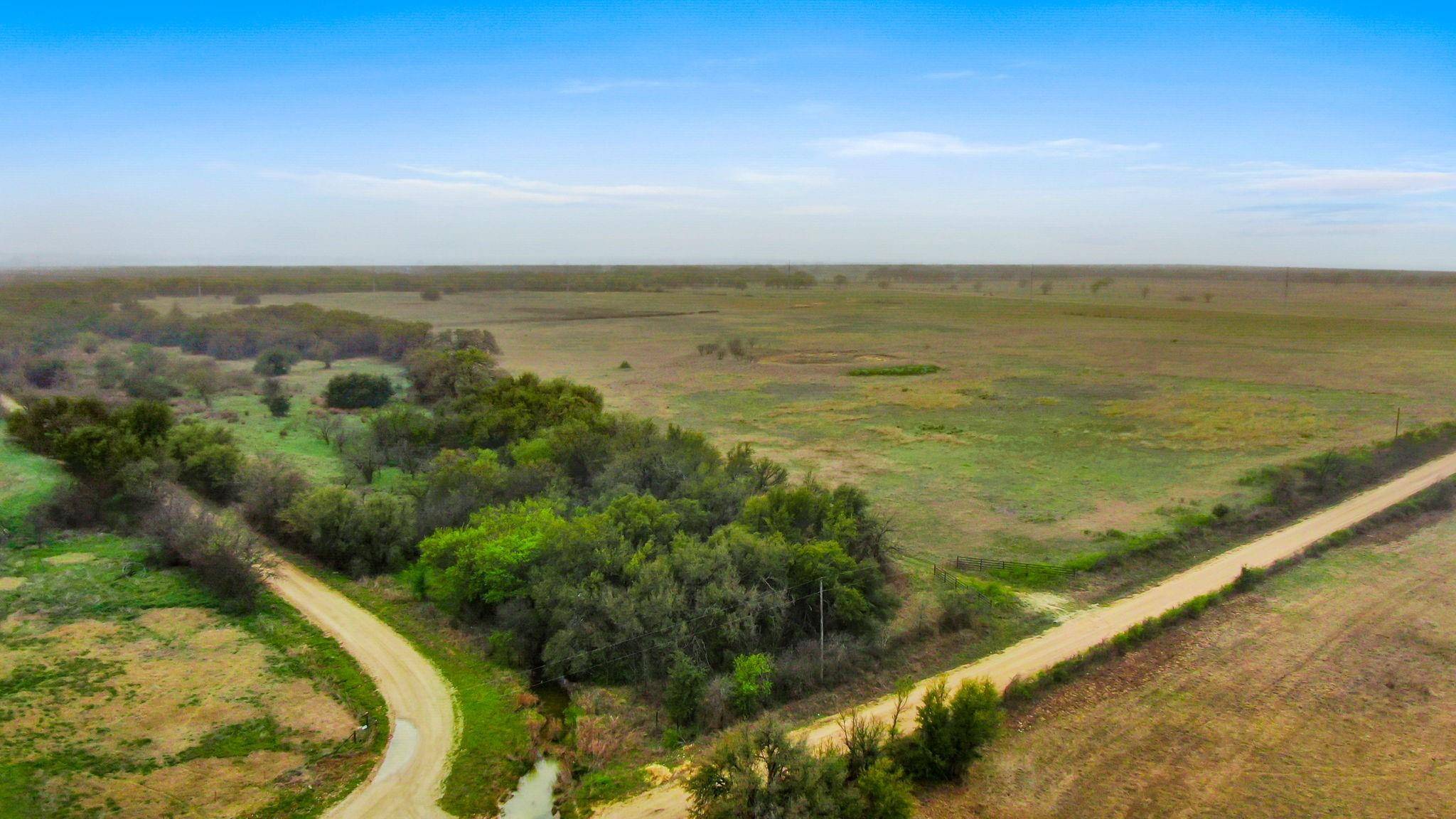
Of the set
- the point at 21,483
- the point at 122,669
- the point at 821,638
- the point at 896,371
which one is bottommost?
the point at 122,669

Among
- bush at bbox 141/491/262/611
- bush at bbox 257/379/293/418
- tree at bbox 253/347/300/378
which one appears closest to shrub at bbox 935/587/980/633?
bush at bbox 141/491/262/611

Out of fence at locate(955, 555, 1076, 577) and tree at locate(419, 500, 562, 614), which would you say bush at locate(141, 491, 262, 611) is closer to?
tree at locate(419, 500, 562, 614)

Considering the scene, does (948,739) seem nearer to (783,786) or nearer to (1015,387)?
(783,786)

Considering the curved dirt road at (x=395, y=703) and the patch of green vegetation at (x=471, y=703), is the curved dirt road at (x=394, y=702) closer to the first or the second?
the curved dirt road at (x=395, y=703)

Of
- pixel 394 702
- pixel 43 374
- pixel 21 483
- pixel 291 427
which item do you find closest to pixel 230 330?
pixel 43 374

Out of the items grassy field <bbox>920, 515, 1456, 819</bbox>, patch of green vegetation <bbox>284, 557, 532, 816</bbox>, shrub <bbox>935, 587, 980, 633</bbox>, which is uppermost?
shrub <bbox>935, 587, 980, 633</bbox>
